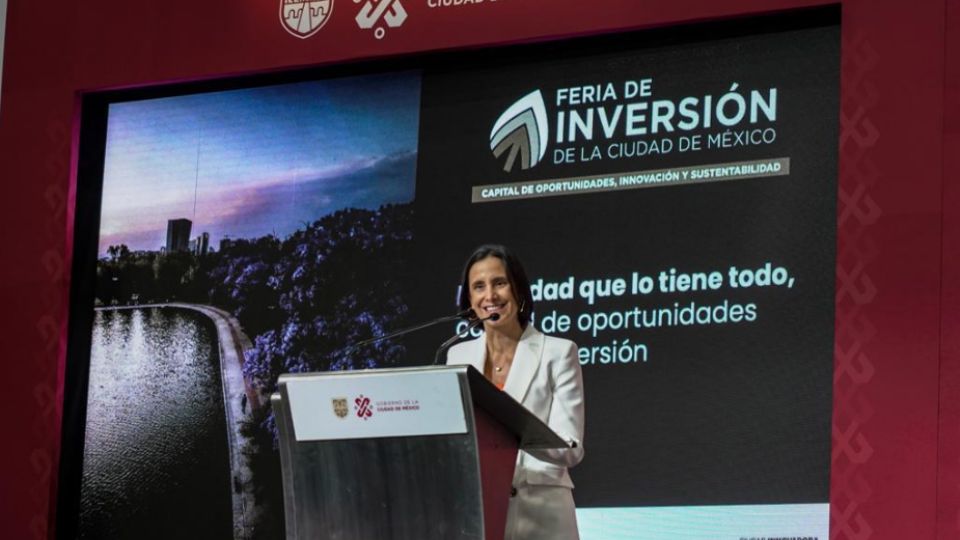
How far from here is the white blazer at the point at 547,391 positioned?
4.50m

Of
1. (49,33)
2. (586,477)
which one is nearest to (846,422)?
(586,477)

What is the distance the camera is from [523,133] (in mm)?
6008

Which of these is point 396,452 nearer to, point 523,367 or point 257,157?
point 523,367

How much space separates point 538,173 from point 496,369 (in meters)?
1.22

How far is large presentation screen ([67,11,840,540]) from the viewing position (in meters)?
5.48

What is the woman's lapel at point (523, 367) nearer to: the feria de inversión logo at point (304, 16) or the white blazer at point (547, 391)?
the white blazer at point (547, 391)

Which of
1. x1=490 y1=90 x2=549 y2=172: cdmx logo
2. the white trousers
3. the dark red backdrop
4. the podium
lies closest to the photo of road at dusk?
the dark red backdrop

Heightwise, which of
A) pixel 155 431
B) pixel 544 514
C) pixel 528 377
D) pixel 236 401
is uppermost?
pixel 528 377

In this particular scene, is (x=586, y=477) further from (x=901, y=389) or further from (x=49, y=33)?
(x=49, y=33)

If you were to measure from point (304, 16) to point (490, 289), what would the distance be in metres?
1.89

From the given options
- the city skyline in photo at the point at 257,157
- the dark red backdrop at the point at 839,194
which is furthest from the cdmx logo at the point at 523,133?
the city skyline in photo at the point at 257,157

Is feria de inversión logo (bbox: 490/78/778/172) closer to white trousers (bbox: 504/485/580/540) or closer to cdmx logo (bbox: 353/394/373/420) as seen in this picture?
white trousers (bbox: 504/485/580/540)

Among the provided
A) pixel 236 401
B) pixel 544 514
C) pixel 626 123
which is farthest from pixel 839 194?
pixel 236 401

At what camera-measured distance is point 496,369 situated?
4926mm
